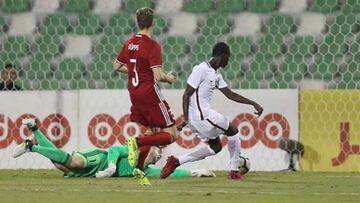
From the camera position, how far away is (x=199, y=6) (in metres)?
11.7

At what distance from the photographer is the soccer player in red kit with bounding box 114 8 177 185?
8.12m

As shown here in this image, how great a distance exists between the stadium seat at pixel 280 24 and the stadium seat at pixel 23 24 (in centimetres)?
283

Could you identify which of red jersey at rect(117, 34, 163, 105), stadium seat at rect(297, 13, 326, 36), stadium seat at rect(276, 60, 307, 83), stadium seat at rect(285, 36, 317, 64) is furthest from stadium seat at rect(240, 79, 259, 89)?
red jersey at rect(117, 34, 163, 105)

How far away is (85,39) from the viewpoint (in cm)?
1171

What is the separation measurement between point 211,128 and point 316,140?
1696mm

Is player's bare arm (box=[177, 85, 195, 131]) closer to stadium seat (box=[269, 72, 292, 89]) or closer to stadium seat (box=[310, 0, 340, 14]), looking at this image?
stadium seat (box=[269, 72, 292, 89])

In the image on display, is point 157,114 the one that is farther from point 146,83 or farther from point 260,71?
point 260,71

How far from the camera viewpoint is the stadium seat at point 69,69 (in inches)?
459

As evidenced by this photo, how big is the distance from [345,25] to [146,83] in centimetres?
367

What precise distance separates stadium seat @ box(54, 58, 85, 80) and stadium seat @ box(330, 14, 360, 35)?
9.96 feet

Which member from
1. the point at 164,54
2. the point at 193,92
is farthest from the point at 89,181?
the point at 164,54

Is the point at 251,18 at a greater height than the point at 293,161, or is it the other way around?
the point at 251,18

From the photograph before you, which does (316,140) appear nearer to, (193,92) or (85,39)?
(193,92)

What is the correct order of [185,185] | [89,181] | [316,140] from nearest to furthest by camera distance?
[185,185]
[89,181]
[316,140]
